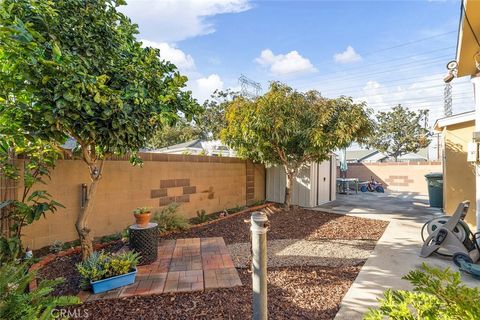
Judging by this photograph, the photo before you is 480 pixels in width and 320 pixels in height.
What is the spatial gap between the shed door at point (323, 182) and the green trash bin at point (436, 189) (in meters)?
3.53

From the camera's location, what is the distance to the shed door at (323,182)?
10008mm

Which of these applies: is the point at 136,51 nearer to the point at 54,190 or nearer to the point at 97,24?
the point at 97,24

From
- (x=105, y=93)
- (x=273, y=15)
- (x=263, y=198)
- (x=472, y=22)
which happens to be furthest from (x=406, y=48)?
(x=105, y=93)

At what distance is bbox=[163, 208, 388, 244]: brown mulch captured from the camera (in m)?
5.75

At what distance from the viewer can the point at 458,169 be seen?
7246 mm

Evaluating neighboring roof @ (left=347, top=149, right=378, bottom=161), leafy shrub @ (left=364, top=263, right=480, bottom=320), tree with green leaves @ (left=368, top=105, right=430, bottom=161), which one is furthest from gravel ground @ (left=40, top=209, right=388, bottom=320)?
tree with green leaves @ (left=368, top=105, right=430, bottom=161)

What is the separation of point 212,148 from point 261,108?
7.09m

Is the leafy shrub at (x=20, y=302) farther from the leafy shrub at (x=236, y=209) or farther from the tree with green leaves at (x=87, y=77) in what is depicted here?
the leafy shrub at (x=236, y=209)

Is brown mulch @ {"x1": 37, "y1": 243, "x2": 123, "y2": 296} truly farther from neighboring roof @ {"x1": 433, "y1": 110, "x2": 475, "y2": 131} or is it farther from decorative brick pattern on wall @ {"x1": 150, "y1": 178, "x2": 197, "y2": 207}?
neighboring roof @ {"x1": 433, "y1": 110, "x2": 475, "y2": 131}

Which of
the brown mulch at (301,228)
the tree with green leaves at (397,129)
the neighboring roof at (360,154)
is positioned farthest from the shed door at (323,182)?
the neighboring roof at (360,154)

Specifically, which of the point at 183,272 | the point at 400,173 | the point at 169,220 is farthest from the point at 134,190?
the point at 400,173

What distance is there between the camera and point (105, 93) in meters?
2.89

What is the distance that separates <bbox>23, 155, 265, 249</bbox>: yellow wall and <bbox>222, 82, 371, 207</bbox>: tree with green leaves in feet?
4.59

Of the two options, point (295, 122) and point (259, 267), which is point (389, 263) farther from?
point (295, 122)
